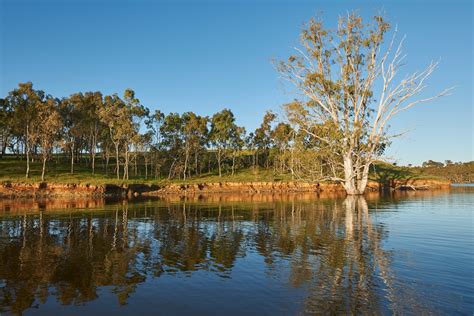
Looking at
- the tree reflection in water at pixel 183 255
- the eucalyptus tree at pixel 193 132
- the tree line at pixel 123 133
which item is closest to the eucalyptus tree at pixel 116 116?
the tree line at pixel 123 133

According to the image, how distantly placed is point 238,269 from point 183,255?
3677mm

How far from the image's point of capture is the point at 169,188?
2975 inches

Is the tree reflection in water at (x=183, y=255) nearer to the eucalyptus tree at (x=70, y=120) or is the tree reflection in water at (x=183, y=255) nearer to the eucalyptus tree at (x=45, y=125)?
the eucalyptus tree at (x=45, y=125)

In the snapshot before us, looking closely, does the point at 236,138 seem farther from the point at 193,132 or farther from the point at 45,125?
the point at 45,125

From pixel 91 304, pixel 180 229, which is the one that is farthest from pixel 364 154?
pixel 91 304

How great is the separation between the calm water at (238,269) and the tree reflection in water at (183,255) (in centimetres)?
6

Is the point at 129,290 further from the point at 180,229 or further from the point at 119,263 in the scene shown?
the point at 180,229

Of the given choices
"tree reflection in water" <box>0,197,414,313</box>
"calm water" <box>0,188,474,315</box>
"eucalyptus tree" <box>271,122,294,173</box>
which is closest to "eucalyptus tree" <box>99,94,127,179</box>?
"eucalyptus tree" <box>271,122,294,173</box>

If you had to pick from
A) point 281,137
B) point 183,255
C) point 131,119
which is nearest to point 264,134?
point 281,137

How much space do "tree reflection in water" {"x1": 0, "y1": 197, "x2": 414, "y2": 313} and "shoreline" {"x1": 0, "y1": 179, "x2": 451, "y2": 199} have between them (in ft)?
116

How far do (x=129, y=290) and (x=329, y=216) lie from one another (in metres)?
23.1

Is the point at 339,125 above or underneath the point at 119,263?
above

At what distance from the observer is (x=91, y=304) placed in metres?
11.0

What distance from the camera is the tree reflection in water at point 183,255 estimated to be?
1190 centimetres
